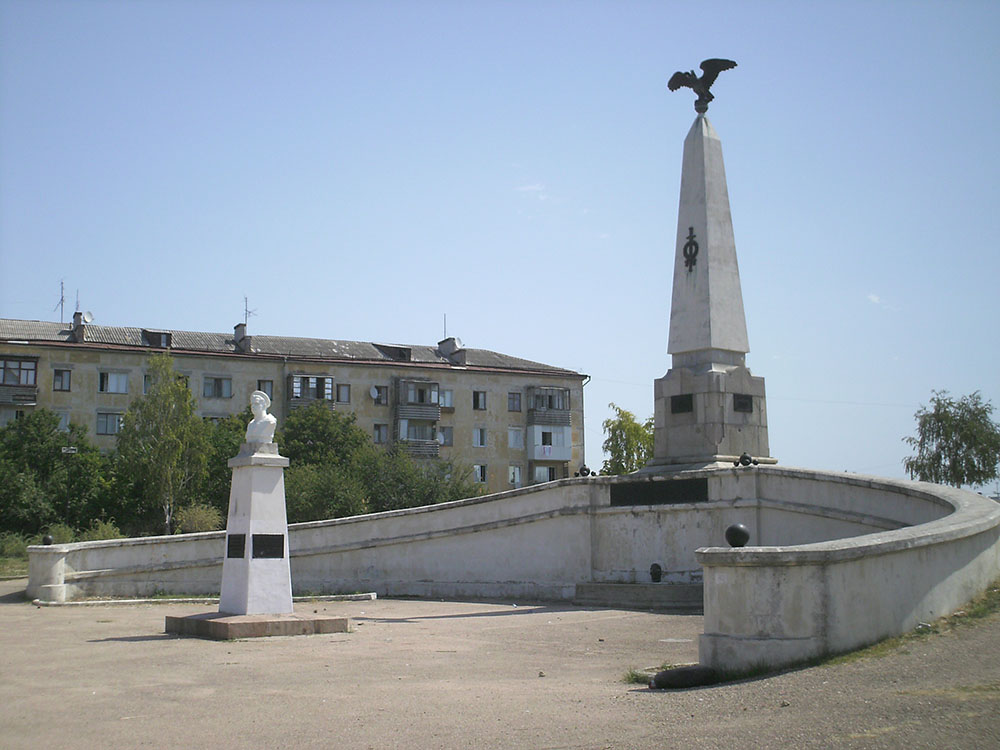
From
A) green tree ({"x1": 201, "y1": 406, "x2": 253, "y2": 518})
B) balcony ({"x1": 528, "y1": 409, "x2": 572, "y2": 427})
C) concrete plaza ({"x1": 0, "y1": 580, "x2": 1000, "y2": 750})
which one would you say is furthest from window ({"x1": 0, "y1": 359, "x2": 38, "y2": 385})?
concrete plaza ({"x1": 0, "y1": 580, "x2": 1000, "y2": 750})

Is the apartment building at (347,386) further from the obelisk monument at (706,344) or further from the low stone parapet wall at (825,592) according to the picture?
the low stone parapet wall at (825,592)

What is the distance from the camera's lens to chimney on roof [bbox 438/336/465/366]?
59188 mm

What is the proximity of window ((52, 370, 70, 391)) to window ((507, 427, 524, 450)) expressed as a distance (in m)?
23.3

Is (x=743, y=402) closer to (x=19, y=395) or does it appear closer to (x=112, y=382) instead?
(x=112, y=382)

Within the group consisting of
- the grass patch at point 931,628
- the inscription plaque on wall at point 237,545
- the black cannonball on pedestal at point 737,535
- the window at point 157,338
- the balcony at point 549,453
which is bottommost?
the grass patch at point 931,628

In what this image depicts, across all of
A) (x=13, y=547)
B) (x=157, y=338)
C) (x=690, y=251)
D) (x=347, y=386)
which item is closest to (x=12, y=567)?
(x=13, y=547)

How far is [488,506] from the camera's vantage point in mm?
20484

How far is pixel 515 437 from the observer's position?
58312 millimetres

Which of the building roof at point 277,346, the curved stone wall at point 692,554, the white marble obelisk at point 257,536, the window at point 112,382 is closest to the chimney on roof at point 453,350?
the building roof at point 277,346

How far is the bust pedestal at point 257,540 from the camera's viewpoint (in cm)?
1345

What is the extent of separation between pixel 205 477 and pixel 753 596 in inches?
1572

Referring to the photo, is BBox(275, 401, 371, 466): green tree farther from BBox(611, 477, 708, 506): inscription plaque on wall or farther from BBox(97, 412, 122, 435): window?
BBox(611, 477, 708, 506): inscription plaque on wall

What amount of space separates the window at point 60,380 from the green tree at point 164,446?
638 centimetres

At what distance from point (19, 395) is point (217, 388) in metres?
9.17
